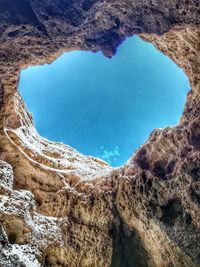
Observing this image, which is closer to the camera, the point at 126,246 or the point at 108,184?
the point at 126,246

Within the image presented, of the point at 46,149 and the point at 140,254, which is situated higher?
the point at 46,149

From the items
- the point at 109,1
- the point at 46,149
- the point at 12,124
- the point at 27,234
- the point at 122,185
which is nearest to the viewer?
the point at 109,1

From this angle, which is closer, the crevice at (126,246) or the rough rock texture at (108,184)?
the rough rock texture at (108,184)

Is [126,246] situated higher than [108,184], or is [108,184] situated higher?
[108,184]

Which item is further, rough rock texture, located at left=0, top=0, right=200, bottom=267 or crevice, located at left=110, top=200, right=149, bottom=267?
crevice, located at left=110, top=200, right=149, bottom=267

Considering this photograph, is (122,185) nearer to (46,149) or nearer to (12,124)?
(46,149)

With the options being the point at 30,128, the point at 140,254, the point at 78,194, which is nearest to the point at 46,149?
the point at 30,128

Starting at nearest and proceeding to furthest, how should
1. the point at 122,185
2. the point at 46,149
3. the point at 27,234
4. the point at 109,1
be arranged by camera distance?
the point at 109,1
the point at 27,234
the point at 122,185
the point at 46,149

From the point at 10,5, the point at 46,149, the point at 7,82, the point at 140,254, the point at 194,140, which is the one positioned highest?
the point at 10,5
